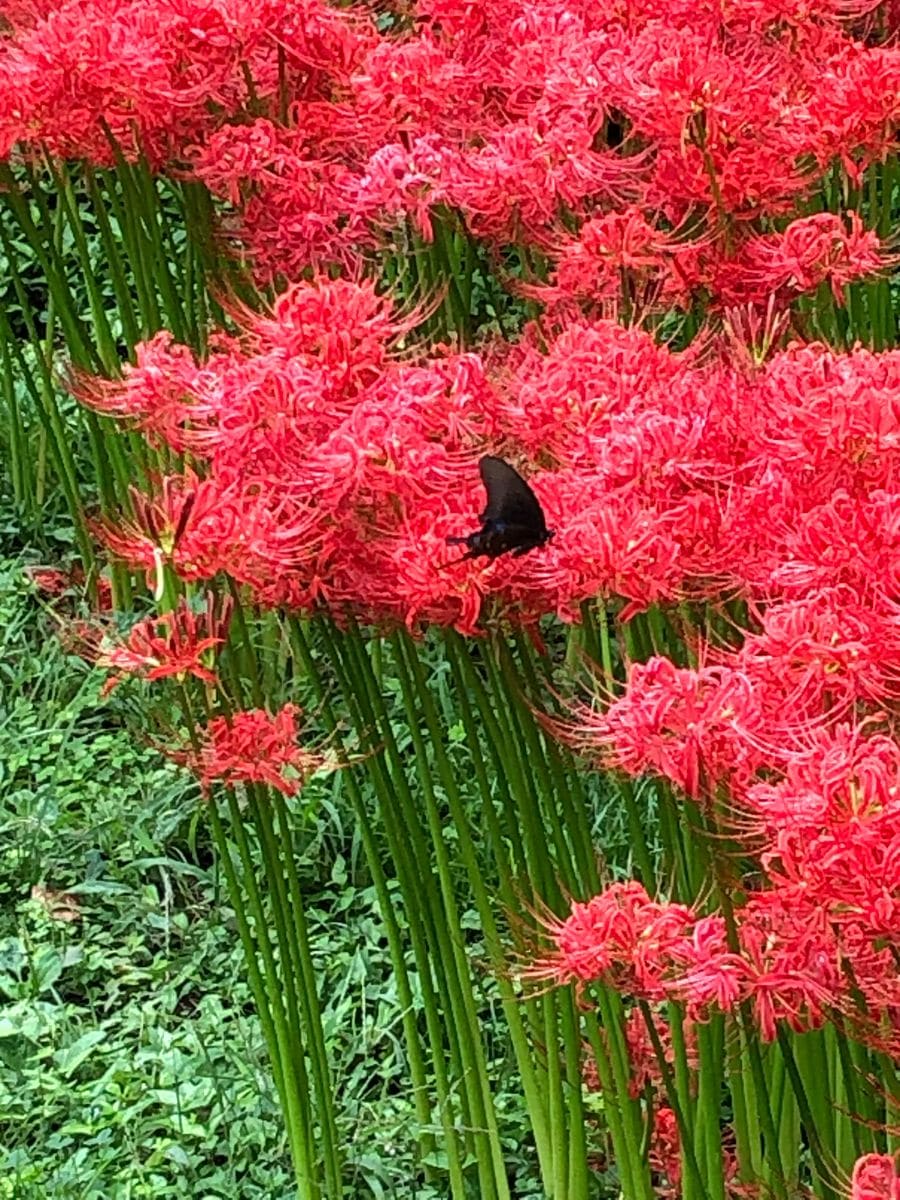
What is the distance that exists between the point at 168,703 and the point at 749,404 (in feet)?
6.17

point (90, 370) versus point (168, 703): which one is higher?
point (90, 370)

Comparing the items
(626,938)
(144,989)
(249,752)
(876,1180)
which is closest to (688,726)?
(626,938)

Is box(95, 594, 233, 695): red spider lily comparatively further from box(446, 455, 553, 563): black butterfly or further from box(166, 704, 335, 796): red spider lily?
box(446, 455, 553, 563): black butterfly

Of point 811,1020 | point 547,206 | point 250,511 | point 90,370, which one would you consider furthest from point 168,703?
point 811,1020

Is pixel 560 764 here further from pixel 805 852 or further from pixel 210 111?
pixel 210 111

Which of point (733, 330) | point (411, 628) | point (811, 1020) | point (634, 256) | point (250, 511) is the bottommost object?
point (811, 1020)

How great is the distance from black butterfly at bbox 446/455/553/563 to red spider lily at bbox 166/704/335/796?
0.46 m

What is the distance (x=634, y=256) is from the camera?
2.76m

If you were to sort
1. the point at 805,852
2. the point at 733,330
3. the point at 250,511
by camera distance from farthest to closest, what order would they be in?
the point at 733,330 < the point at 250,511 < the point at 805,852

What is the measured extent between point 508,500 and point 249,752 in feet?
1.87

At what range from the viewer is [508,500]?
1.88m

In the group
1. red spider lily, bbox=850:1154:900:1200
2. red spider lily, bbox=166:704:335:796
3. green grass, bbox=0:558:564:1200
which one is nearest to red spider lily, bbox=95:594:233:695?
red spider lily, bbox=166:704:335:796

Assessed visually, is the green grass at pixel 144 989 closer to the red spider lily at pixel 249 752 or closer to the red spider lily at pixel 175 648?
the red spider lily at pixel 249 752

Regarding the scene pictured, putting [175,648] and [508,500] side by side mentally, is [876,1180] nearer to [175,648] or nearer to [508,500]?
[508,500]
